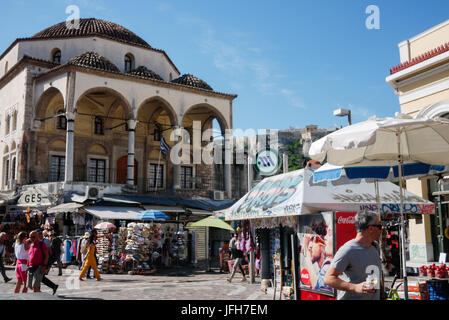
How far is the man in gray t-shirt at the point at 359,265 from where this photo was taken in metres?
3.82

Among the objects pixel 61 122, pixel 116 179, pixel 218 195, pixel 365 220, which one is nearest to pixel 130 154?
pixel 116 179

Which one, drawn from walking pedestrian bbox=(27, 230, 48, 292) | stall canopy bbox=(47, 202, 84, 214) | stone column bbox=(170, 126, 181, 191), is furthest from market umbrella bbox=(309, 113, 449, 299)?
stone column bbox=(170, 126, 181, 191)

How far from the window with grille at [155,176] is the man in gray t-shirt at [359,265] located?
Answer: 26.2 meters

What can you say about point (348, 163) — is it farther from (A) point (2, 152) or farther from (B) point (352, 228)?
(A) point (2, 152)

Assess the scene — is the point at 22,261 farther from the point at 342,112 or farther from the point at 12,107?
the point at 12,107

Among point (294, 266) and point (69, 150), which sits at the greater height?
point (69, 150)

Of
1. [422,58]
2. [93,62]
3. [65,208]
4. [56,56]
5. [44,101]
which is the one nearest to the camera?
[422,58]

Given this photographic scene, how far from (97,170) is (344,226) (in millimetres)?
22959

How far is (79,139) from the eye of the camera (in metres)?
27.4

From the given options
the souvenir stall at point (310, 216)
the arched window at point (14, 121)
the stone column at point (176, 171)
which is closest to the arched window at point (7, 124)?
the arched window at point (14, 121)

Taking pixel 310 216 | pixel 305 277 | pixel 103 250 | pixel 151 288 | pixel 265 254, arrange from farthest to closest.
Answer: pixel 103 250, pixel 151 288, pixel 265 254, pixel 310 216, pixel 305 277

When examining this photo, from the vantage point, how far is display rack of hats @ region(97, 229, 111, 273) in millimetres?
17125

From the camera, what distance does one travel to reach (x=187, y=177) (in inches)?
1238

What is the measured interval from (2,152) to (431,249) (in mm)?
25188
